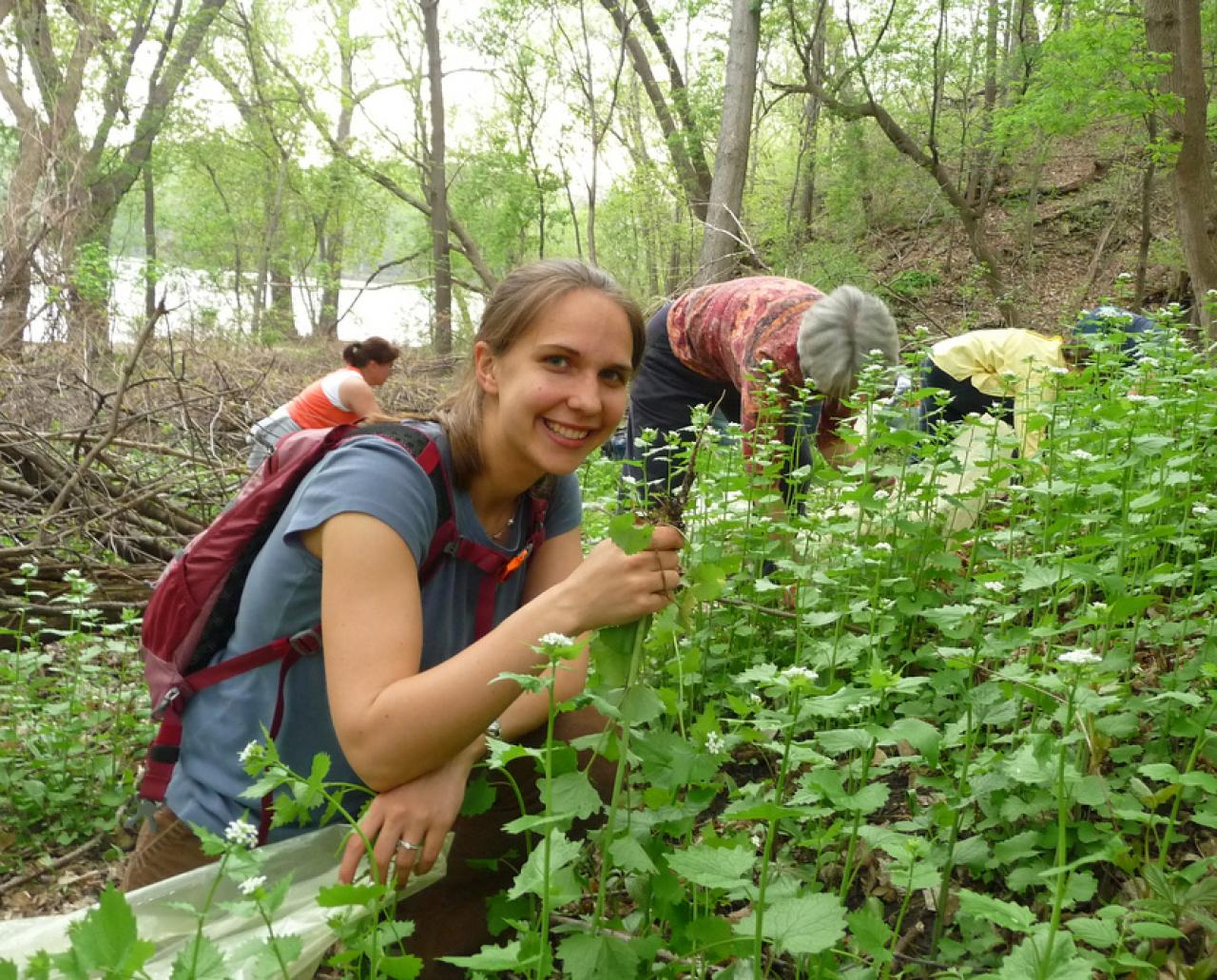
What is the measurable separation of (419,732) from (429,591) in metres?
0.42

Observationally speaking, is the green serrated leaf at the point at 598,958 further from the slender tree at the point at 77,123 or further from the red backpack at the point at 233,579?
the slender tree at the point at 77,123

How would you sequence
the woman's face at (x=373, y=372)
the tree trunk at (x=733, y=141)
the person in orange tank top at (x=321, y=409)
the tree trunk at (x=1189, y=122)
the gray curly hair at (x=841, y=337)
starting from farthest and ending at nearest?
the tree trunk at (x=733, y=141)
the woman's face at (x=373, y=372)
the tree trunk at (x=1189, y=122)
the person in orange tank top at (x=321, y=409)
the gray curly hair at (x=841, y=337)

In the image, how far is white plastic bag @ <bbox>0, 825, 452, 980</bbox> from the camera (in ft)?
4.61

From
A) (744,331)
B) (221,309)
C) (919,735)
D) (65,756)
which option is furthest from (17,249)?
(221,309)

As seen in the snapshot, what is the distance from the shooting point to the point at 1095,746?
5.89 ft

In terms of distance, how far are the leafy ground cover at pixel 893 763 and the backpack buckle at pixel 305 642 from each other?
1.18ft

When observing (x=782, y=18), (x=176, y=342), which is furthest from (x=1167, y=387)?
(x=176, y=342)

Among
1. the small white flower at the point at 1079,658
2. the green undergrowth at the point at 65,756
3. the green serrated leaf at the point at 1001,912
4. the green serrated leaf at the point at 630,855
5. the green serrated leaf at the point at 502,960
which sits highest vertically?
the small white flower at the point at 1079,658

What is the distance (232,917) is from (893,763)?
1.19m

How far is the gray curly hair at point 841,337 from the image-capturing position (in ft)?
11.3

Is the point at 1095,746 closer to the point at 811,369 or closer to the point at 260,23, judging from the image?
the point at 811,369

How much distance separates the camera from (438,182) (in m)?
15.8

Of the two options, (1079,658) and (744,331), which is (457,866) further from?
(744,331)

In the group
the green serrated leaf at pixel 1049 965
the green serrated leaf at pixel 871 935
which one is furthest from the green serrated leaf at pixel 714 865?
the green serrated leaf at pixel 1049 965
